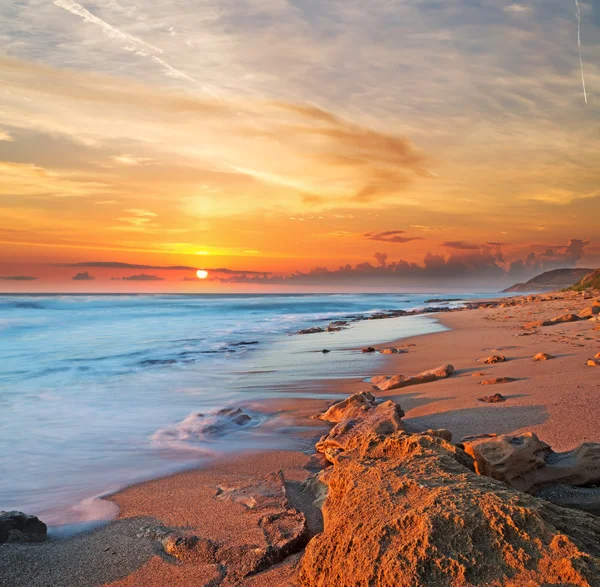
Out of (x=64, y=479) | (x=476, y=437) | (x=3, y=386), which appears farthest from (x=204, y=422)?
(x=3, y=386)

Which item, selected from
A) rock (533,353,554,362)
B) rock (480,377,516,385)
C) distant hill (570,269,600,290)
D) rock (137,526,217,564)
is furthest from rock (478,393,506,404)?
distant hill (570,269,600,290)

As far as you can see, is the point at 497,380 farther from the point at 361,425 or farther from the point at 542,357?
the point at 361,425

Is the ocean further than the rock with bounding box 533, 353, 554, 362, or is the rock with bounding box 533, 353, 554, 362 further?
the rock with bounding box 533, 353, 554, 362

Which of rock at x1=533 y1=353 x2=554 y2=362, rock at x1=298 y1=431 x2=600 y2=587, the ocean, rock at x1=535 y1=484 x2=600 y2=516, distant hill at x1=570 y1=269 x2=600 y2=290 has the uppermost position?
distant hill at x1=570 y1=269 x2=600 y2=290

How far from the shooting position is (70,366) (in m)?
12.8

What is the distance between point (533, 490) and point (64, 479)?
3932 mm

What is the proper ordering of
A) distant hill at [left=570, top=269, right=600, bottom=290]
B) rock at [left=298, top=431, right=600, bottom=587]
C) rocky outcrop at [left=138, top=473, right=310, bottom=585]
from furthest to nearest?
1. distant hill at [left=570, top=269, right=600, bottom=290]
2. rocky outcrop at [left=138, top=473, right=310, bottom=585]
3. rock at [left=298, top=431, right=600, bottom=587]

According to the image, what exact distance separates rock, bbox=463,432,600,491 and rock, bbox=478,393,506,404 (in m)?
2.35

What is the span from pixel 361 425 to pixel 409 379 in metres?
3.12

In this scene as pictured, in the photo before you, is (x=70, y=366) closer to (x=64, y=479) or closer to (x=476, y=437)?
(x=64, y=479)

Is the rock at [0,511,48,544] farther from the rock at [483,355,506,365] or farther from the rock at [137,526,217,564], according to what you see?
the rock at [483,355,506,365]

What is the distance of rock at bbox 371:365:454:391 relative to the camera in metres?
7.27

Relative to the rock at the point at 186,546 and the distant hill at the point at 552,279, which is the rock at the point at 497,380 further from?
the distant hill at the point at 552,279

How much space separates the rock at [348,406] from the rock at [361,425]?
0.11 metres
